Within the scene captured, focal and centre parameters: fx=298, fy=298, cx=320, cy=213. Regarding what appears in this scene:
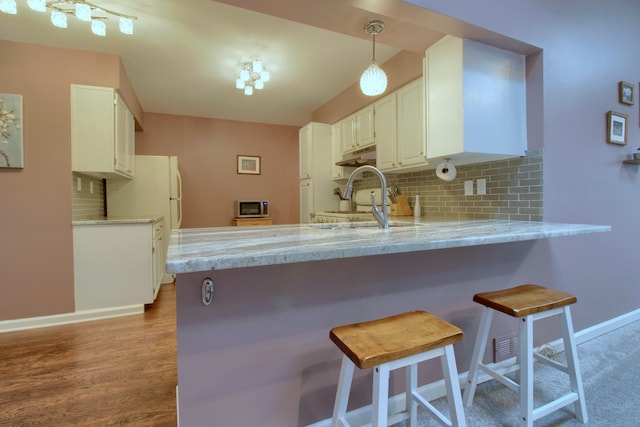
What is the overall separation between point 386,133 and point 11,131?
3406 mm

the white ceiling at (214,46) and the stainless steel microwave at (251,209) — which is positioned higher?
the white ceiling at (214,46)

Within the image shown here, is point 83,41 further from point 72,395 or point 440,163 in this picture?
point 440,163

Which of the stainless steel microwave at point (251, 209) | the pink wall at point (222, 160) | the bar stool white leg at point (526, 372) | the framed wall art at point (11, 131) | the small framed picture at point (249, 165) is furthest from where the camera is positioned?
the small framed picture at point (249, 165)

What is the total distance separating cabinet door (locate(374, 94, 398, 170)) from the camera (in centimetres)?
299

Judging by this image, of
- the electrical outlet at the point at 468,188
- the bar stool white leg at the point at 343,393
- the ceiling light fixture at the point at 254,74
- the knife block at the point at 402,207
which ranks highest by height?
the ceiling light fixture at the point at 254,74

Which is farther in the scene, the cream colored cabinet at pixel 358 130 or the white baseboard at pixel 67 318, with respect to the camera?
the cream colored cabinet at pixel 358 130

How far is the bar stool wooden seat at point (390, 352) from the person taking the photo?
3.13 ft

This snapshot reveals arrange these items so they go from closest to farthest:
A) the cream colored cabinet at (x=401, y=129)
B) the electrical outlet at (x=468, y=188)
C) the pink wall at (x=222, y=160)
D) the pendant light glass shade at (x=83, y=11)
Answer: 1. the pendant light glass shade at (x=83, y=11)
2. the electrical outlet at (x=468, y=188)
3. the cream colored cabinet at (x=401, y=129)
4. the pink wall at (x=222, y=160)

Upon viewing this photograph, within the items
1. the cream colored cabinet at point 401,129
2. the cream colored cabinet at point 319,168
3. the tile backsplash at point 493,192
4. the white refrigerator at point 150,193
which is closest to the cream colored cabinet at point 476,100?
the tile backsplash at point 493,192

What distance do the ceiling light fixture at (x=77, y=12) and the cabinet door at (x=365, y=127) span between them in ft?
7.58

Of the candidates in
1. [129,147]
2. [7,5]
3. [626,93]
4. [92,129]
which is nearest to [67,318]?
[92,129]

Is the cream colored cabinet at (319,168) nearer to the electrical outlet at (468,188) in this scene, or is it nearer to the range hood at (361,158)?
the range hood at (361,158)

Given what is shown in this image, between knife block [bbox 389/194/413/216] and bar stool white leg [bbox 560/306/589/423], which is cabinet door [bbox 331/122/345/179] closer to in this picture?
knife block [bbox 389/194/413/216]

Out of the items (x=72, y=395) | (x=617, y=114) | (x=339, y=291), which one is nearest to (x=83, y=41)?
(x=72, y=395)
